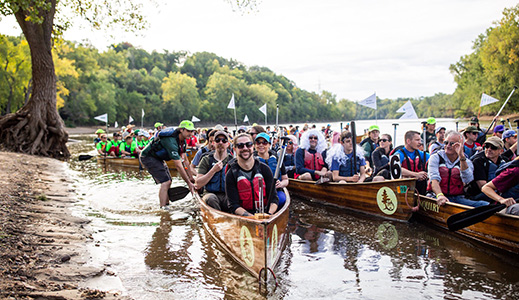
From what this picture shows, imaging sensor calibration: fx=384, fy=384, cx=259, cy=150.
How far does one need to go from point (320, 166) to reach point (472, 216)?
411 centimetres

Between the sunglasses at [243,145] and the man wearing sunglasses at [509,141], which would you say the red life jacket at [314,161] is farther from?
the sunglasses at [243,145]

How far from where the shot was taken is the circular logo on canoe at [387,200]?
739 cm

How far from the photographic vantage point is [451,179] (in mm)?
6465

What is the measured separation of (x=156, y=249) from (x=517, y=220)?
5094 millimetres

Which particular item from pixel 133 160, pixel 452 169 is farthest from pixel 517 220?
pixel 133 160

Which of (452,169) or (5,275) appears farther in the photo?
(452,169)

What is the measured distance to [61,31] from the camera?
1811 cm

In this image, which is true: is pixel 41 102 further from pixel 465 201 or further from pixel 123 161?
pixel 465 201

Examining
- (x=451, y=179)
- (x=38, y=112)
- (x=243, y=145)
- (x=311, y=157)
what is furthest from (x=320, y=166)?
(x=38, y=112)

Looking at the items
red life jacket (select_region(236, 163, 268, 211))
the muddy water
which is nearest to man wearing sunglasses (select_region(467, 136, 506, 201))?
the muddy water

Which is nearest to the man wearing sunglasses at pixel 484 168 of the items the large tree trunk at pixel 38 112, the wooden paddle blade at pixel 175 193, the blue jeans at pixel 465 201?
the blue jeans at pixel 465 201

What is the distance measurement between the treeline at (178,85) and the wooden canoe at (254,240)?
10.9 meters

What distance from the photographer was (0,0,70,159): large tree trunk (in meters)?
16.3

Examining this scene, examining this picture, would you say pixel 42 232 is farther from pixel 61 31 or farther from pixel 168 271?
pixel 61 31
